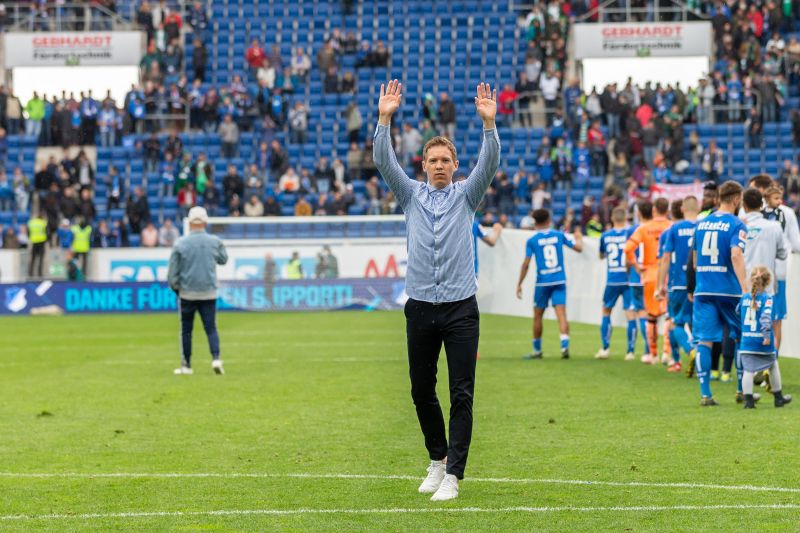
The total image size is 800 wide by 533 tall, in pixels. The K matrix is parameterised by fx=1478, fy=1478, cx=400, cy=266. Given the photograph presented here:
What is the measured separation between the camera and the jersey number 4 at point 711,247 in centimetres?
1323

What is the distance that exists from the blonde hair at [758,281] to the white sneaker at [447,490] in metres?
5.18

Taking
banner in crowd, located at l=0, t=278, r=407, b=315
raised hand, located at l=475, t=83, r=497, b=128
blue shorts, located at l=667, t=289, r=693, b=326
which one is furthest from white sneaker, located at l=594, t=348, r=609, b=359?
banner in crowd, located at l=0, t=278, r=407, b=315

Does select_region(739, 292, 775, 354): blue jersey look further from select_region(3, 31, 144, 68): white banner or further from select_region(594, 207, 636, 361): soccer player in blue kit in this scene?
select_region(3, 31, 144, 68): white banner

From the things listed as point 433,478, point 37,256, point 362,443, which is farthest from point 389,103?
point 37,256

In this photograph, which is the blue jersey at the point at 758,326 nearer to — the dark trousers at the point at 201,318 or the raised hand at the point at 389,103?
the raised hand at the point at 389,103

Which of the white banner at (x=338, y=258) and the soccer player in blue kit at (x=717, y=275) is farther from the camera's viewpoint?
the white banner at (x=338, y=258)

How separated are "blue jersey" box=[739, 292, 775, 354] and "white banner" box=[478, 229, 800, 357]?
9372 millimetres

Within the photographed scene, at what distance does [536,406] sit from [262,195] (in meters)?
25.9

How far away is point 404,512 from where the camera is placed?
26.0ft

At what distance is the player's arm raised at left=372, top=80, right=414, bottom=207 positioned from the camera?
8461mm

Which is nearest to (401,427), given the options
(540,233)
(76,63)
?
(540,233)

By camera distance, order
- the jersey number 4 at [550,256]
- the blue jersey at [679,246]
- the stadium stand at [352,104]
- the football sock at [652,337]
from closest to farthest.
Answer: the blue jersey at [679,246]
the football sock at [652,337]
the jersey number 4 at [550,256]
the stadium stand at [352,104]

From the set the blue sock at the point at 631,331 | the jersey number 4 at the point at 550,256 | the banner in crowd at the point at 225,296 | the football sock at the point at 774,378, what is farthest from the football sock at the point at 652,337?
the banner in crowd at the point at 225,296

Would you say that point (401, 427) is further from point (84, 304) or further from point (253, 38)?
point (253, 38)
